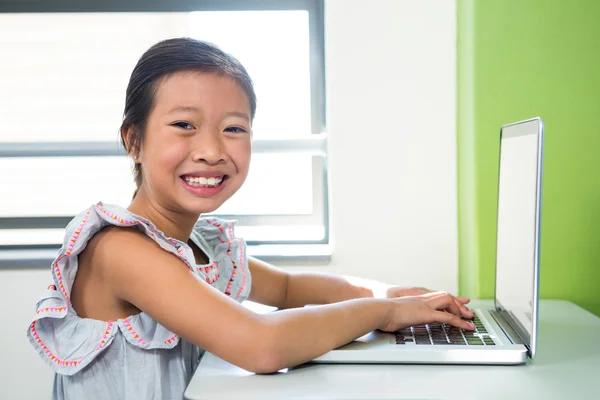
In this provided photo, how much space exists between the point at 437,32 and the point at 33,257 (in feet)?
3.97

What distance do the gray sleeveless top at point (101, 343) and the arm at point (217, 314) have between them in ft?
0.11

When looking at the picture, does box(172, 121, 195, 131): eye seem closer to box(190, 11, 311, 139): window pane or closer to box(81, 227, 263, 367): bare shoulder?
box(81, 227, 263, 367): bare shoulder

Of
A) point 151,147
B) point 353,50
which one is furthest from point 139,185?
point 353,50

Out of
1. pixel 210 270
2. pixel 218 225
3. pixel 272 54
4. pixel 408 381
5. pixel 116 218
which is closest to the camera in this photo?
pixel 408 381

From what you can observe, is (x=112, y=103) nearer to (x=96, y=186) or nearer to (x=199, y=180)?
(x=96, y=186)

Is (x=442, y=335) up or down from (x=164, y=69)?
down

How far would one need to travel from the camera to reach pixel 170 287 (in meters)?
0.94

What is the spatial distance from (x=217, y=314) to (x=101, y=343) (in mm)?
227

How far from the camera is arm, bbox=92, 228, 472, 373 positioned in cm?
90

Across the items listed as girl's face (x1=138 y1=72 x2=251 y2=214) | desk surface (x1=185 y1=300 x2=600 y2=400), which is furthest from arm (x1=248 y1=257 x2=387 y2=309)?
desk surface (x1=185 y1=300 x2=600 y2=400)

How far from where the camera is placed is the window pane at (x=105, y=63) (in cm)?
208

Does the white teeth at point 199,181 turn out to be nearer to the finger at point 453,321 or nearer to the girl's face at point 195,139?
the girl's face at point 195,139

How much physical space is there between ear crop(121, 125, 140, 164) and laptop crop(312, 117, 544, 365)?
0.47m

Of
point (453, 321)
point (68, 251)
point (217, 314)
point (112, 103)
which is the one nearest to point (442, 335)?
point (453, 321)
